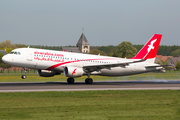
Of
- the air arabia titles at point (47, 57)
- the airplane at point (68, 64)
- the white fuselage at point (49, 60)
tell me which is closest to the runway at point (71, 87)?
the airplane at point (68, 64)

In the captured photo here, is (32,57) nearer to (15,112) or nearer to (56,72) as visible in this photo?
(56,72)

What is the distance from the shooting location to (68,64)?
3669cm

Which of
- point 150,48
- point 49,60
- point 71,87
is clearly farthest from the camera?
point 150,48

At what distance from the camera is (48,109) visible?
15.1 metres

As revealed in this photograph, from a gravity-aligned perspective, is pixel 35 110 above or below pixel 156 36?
below

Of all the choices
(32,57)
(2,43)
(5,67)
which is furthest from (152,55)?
(2,43)

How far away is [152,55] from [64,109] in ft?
102

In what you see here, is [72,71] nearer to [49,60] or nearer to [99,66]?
[49,60]

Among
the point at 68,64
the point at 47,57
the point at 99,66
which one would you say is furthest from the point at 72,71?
the point at 99,66

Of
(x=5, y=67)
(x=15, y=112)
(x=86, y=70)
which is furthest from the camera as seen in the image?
(x=5, y=67)

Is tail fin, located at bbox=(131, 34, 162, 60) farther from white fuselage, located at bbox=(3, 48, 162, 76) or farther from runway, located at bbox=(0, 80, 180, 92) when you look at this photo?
runway, located at bbox=(0, 80, 180, 92)

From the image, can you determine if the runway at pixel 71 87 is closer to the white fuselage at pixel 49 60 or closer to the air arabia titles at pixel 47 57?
the white fuselage at pixel 49 60

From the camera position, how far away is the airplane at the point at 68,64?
34.9 m

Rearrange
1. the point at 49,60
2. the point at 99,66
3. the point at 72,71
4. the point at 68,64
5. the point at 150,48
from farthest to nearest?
the point at 150,48 < the point at 99,66 < the point at 68,64 < the point at 49,60 < the point at 72,71
